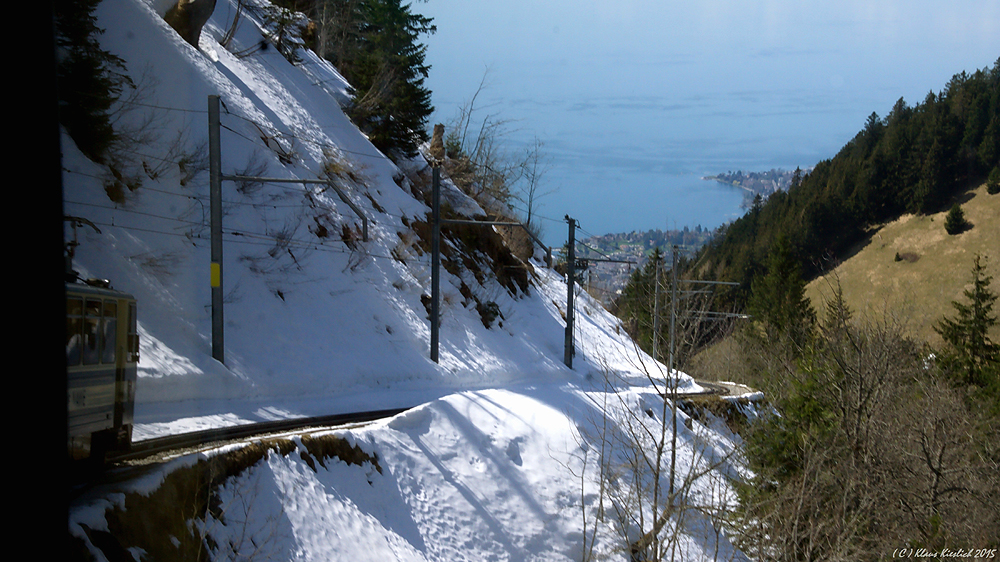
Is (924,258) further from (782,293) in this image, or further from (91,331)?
(91,331)

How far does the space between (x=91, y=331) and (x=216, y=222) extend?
29.2 feet

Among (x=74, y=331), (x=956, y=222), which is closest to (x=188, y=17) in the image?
(x=74, y=331)

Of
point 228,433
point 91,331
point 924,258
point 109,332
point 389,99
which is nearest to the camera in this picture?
point 91,331

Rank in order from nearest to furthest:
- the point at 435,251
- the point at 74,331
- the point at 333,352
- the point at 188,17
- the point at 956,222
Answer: the point at 74,331 → the point at 333,352 → the point at 435,251 → the point at 188,17 → the point at 956,222

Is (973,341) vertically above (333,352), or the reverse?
(333,352)

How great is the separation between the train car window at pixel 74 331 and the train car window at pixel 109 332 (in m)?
0.57

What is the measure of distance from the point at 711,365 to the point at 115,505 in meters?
54.8

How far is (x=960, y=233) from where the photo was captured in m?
89.4

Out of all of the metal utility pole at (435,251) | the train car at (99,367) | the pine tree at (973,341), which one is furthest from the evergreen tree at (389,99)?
the pine tree at (973,341)

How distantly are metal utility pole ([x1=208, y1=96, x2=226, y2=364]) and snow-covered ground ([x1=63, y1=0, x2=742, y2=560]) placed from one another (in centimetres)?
67

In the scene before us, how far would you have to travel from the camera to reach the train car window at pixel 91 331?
22.4ft

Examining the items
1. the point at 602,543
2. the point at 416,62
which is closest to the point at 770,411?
the point at 602,543

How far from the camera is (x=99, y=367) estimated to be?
282 inches

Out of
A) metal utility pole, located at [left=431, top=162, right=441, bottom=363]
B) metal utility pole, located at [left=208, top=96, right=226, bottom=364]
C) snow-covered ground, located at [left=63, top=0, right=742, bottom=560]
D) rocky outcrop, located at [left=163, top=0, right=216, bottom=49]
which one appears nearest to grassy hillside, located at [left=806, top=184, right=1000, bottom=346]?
snow-covered ground, located at [left=63, top=0, right=742, bottom=560]
